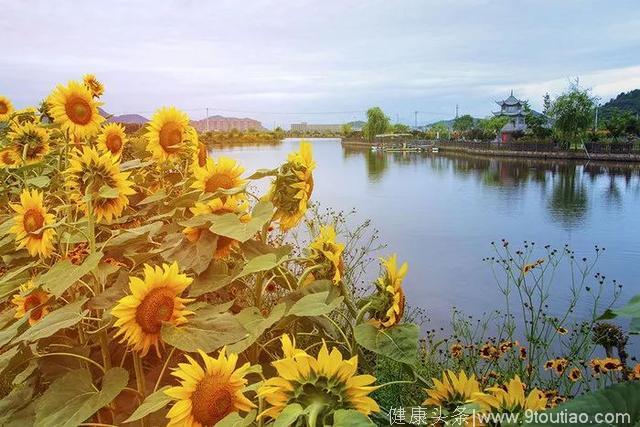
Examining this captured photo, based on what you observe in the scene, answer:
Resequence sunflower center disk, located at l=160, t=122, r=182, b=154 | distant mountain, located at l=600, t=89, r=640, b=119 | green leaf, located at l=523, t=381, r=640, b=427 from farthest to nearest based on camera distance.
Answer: distant mountain, located at l=600, t=89, r=640, b=119, sunflower center disk, located at l=160, t=122, r=182, b=154, green leaf, located at l=523, t=381, r=640, b=427

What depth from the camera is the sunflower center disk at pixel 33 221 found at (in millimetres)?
1086

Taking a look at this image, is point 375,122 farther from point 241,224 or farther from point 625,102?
point 241,224

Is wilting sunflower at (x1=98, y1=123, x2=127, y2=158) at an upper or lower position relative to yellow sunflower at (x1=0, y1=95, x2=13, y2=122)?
lower

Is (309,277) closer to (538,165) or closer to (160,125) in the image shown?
(160,125)

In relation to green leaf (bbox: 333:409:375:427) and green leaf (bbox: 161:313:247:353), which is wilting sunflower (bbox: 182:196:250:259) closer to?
green leaf (bbox: 161:313:247:353)

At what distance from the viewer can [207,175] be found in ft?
3.22

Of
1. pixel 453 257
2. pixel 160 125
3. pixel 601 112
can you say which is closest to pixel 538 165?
pixel 453 257

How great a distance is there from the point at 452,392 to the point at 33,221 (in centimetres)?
86

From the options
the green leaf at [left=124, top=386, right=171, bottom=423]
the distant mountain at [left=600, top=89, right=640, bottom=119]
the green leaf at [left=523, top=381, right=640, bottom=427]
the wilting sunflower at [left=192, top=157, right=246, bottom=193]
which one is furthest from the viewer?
the distant mountain at [left=600, top=89, right=640, bottom=119]

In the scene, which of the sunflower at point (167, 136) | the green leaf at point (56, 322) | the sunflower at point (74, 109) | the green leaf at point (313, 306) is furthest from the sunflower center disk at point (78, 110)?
the green leaf at point (313, 306)

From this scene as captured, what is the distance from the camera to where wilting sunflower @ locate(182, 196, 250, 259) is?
922 mm

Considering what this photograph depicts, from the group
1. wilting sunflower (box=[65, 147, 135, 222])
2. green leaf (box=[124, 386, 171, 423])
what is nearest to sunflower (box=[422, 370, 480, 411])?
green leaf (box=[124, 386, 171, 423])

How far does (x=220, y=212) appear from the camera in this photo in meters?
0.95

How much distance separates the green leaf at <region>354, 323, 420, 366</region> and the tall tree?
61.1 meters
